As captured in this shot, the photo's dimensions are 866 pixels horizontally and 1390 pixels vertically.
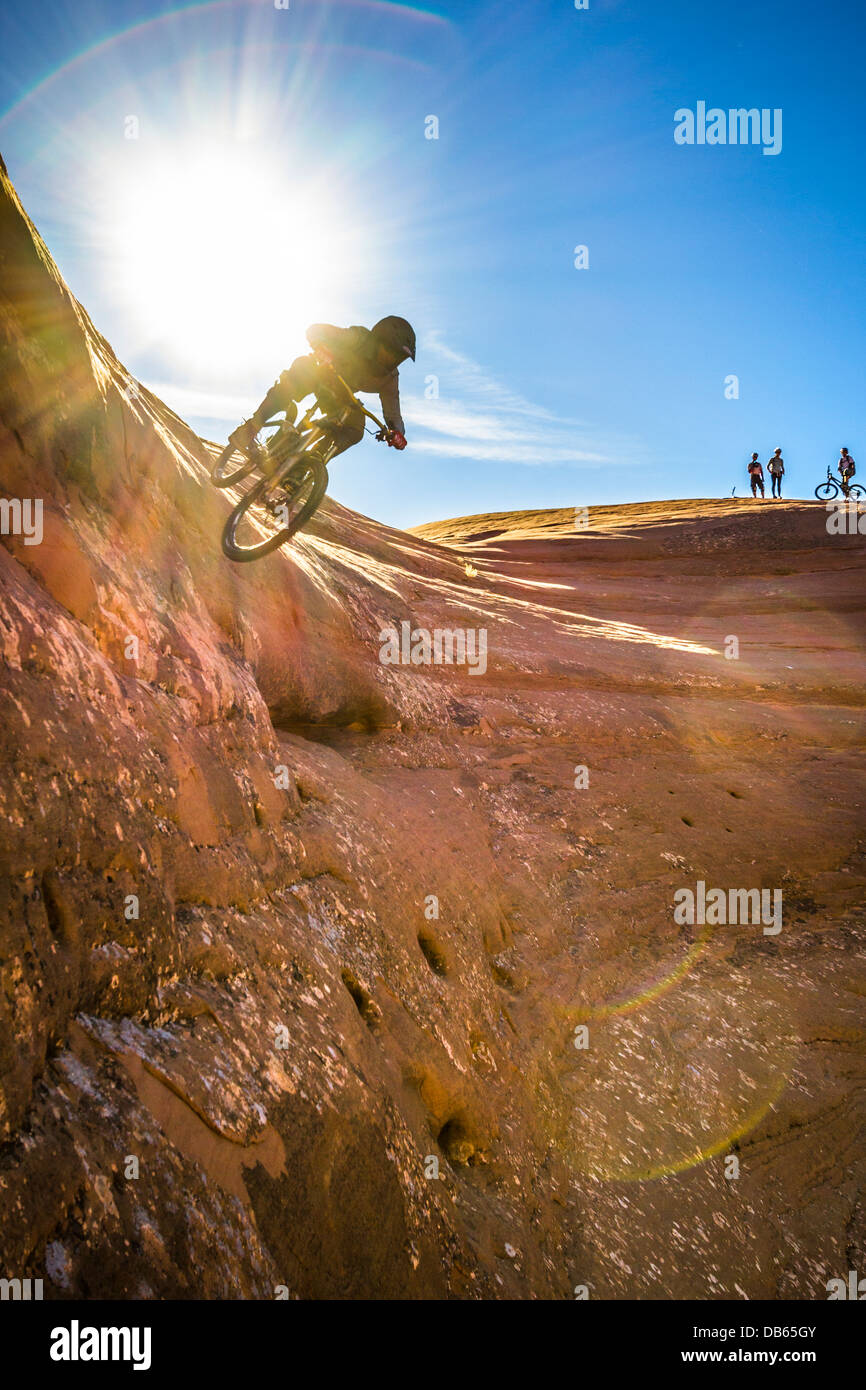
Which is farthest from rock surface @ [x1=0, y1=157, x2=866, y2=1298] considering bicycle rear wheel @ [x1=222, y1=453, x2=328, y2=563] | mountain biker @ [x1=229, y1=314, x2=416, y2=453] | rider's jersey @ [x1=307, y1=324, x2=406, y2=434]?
→ rider's jersey @ [x1=307, y1=324, x2=406, y2=434]

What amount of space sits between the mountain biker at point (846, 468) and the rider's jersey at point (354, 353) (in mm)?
33237

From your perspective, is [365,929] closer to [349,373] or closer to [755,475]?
[349,373]

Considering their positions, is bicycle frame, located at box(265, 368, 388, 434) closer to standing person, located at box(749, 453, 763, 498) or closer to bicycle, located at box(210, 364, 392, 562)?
bicycle, located at box(210, 364, 392, 562)

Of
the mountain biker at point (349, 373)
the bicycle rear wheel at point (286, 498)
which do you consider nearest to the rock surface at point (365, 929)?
the bicycle rear wheel at point (286, 498)

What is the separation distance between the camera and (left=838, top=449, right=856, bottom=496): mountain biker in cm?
3509

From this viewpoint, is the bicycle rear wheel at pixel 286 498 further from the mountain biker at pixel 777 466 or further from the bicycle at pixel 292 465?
the mountain biker at pixel 777 466

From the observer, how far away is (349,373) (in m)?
7.98

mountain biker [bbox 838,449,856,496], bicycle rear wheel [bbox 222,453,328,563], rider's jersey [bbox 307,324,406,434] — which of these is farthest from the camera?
mountain biker [bbox 838,449,856,496]

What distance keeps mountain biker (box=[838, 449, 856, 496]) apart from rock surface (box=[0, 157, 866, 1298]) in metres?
25.1

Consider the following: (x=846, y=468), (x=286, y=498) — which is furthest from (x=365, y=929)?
(x=846, y=468)

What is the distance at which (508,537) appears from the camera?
107ft

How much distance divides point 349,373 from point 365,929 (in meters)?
5.29
